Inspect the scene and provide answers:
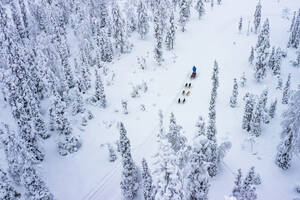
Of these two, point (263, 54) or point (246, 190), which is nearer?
point (246, 190)

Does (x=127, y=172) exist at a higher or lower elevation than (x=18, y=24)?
lower

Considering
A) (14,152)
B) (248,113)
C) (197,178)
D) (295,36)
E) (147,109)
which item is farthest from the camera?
(295,36)

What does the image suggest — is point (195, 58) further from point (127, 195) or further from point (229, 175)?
point (127, 195)


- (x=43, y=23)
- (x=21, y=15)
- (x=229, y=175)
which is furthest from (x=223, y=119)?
(x=21, y=15)

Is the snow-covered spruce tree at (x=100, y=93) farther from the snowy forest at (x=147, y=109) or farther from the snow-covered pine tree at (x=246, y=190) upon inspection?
the snow-covered pine tree at (x=246, y=190)

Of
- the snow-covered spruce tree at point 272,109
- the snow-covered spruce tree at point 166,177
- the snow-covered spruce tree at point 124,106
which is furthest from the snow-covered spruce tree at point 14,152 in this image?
the snow-covered spruce tree at point 272,109

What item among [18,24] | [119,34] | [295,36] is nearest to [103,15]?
[119,34]

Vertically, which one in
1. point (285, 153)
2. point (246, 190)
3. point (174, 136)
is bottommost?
point (285, 153)

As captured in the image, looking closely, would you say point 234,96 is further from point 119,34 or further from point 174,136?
point 119,34
